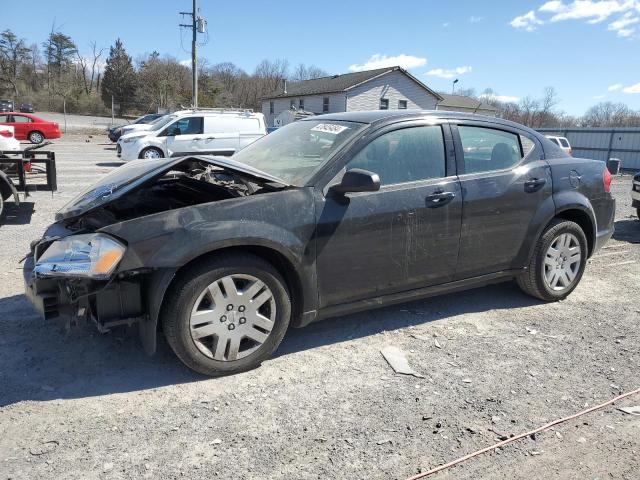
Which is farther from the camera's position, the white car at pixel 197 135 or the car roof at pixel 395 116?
the white car at pixel 197 135

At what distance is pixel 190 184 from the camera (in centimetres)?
398

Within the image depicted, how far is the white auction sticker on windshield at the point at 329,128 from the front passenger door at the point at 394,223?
1.12ft

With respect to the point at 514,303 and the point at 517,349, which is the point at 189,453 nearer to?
the point at 517,349

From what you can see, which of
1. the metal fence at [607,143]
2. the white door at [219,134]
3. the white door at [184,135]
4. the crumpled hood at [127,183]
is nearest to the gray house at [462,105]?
the metal fence at [607,143]

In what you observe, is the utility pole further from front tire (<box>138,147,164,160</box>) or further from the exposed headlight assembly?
the exposed headlight assembly

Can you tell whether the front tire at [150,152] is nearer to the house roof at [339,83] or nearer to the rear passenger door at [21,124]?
the rear passenger door at [21,124]

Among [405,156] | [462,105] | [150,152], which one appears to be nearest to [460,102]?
[462,105]

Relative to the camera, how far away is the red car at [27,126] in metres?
25.3

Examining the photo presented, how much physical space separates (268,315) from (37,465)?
1.52 metres

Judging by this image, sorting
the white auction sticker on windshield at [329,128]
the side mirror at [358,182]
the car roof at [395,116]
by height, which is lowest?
the side mirror at [358,182]

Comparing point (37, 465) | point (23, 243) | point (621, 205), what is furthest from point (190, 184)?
point (621, 205)

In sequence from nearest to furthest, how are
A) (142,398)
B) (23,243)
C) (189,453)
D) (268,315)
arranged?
1. (189,453)
2. (142,398)
3. (268,315)
4. (23,243)

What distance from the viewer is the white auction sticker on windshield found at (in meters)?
3.98

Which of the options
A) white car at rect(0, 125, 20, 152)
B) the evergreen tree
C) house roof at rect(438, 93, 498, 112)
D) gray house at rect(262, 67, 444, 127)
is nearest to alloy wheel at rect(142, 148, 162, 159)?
white car at rect(0, 125, 20, 152)
